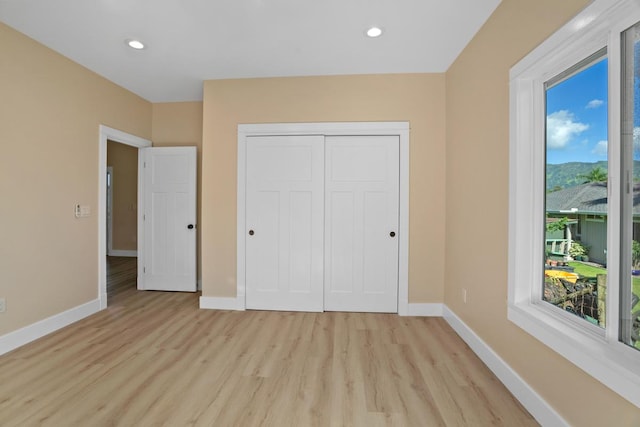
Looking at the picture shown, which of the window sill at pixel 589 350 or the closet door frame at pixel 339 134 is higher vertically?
the closet door frame at pixel 339 134

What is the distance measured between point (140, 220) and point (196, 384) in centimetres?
290

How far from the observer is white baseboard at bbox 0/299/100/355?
2.41 metres

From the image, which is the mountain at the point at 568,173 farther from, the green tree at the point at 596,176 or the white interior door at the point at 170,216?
the white interior door at the point at 170,216

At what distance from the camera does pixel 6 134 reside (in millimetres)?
2400

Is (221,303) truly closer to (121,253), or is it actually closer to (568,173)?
(568,173)

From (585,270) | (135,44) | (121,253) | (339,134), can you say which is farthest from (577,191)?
(121,253)

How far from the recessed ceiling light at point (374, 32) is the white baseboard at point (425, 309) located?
2.71 metres

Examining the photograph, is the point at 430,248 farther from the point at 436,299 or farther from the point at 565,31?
the point at 565,31

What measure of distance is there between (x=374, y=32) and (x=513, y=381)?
2.82 meters

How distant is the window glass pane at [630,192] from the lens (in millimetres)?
1240

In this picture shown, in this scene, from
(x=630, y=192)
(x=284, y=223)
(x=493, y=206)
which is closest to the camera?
(x=630, y=192)

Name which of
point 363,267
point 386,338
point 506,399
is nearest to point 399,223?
point 363,267

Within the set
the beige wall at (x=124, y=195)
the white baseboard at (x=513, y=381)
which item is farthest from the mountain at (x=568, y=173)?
the beige wall at (x=124, y=195)

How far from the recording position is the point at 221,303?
3.42 m
